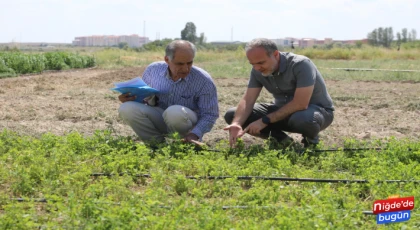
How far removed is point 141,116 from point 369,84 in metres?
→ 10.3

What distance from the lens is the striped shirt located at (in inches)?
248

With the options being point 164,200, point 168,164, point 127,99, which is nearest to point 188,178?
point 168,164

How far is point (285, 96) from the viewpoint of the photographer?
6.51 meters

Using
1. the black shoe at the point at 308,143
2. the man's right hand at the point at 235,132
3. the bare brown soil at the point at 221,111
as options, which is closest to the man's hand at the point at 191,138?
the man's right hand at the point at 235,132

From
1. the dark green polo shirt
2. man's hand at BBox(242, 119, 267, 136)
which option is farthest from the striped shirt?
the dark green polo shirt

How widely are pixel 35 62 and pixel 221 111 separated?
13429 millimetres

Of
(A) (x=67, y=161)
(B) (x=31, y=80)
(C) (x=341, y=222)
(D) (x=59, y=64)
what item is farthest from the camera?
(D) (x=59, y=64)

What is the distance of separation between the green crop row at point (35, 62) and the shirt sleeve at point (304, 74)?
589 inches

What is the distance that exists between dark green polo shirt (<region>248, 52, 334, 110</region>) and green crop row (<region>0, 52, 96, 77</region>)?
14.5 m

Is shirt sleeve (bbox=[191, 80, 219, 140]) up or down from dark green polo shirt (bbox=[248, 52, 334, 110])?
down

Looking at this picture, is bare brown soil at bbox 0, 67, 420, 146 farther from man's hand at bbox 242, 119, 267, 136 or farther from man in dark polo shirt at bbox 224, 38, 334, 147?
man's hand at bbox 242, 119, 267, 136

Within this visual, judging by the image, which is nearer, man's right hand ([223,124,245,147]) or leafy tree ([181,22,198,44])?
man's right hand ([223,124,245,147])

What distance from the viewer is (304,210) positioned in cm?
390

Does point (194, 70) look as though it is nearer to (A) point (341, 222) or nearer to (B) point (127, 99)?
(B) point (127, 99)
